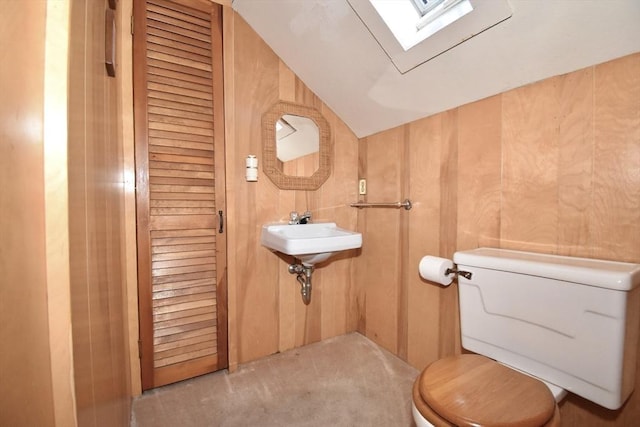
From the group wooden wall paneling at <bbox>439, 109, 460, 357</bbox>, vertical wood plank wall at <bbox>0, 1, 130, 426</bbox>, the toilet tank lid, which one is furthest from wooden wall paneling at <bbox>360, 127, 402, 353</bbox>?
vertical wood plank wall at <bbox>0, 1, 130, 426</bbox>

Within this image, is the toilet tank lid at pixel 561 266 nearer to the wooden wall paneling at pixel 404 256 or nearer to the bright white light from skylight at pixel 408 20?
the wooden wall paneling at pixel 404 256

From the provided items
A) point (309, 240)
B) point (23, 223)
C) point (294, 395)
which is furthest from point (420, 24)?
point (294, 395)

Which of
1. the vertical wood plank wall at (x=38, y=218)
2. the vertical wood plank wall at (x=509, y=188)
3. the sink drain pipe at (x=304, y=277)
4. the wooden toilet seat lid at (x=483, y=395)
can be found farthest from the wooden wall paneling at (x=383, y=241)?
the vertical wood plank wall at (x=38, y=218)

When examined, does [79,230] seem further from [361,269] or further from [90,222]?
Answer: [361,269]

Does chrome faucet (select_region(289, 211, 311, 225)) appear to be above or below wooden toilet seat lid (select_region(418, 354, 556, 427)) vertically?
above

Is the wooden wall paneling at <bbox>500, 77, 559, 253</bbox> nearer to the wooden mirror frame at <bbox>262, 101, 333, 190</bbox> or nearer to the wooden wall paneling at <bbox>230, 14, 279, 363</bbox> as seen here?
the wooden mirror frame at <bbox>262, 101, 333, 190</bbox>

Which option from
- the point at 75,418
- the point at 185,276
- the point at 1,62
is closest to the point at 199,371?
the point at 185,276

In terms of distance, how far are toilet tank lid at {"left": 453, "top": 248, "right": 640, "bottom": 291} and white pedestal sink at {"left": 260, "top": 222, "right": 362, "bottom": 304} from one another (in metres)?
0.56

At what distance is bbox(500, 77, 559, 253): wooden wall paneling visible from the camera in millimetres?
1043

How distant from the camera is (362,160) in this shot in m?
2.00

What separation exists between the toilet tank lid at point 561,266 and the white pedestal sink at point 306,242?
56 cm

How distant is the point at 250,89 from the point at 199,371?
1682mm

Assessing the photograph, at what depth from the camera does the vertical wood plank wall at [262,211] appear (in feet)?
5.31

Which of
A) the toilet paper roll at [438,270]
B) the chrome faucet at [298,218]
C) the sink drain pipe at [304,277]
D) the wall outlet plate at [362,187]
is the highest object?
the wall outlet plate at [362,187]
